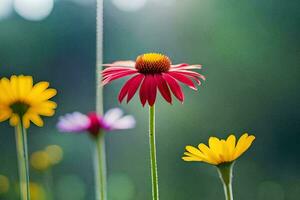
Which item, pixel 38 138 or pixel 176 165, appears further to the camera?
pixel 38 138

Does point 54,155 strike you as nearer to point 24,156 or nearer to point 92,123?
point 92,123

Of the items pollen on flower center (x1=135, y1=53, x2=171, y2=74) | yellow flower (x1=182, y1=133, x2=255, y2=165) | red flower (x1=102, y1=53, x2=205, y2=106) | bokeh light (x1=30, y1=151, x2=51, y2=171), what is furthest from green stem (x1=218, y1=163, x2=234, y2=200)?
bokeh light (x1=30, y1=151, x2=51, y2=171)

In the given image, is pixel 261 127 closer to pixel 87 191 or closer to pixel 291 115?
pixel 291 115

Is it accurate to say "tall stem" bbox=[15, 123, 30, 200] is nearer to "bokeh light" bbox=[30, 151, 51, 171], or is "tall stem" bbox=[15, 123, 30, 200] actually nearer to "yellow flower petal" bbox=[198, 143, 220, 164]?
"yellow flower petal" bbox=[198, 143, 220, 164]

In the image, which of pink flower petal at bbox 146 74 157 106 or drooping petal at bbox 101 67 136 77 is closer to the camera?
pink flower petal at bbox 146 74 157 106

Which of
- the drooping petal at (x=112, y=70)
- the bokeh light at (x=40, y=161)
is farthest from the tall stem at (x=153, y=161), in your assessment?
the bokeh light at (x=40, y=161)

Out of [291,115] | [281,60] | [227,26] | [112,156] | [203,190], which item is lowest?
[203,190]

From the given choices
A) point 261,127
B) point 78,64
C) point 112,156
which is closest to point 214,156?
point 112,156
